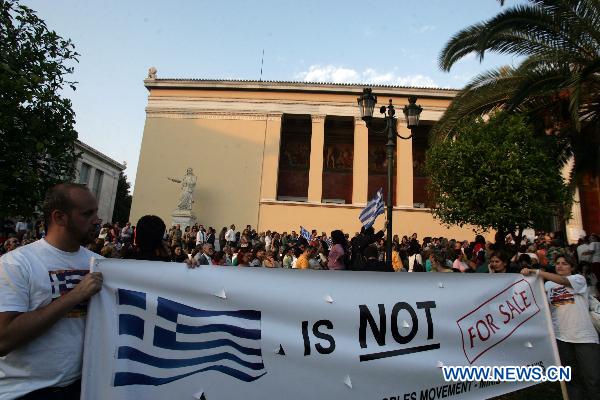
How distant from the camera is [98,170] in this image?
45.5 metres

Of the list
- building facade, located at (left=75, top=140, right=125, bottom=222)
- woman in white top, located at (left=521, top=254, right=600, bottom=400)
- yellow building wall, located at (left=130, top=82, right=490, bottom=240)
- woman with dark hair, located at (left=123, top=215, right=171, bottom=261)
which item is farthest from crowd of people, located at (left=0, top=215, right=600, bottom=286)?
building facade, located at (left=75, top=140, right=125, bottom=222)

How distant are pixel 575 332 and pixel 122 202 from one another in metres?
58.0

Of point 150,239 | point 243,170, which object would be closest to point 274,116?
point 243,170

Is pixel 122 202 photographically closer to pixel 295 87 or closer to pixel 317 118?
pixel 295 87

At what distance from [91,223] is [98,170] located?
48.5 m

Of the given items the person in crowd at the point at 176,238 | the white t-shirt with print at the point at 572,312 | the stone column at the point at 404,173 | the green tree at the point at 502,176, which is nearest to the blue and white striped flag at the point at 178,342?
the white t-shirt with print at the point at 572,312

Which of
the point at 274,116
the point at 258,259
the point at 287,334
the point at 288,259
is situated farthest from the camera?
the point at 274,116

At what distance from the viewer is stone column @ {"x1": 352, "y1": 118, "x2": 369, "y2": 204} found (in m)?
27.5

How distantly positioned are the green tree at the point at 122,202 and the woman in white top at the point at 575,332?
175 ft

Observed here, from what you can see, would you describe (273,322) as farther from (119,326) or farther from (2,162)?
(2,162)

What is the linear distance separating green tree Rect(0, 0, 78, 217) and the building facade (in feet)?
129

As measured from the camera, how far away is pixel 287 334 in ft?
9.21

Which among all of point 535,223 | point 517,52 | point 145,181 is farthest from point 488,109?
point 145,181

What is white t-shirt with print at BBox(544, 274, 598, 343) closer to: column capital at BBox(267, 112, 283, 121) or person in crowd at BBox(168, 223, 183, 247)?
person in crowd at BBox(168, 223, 183, 247)
